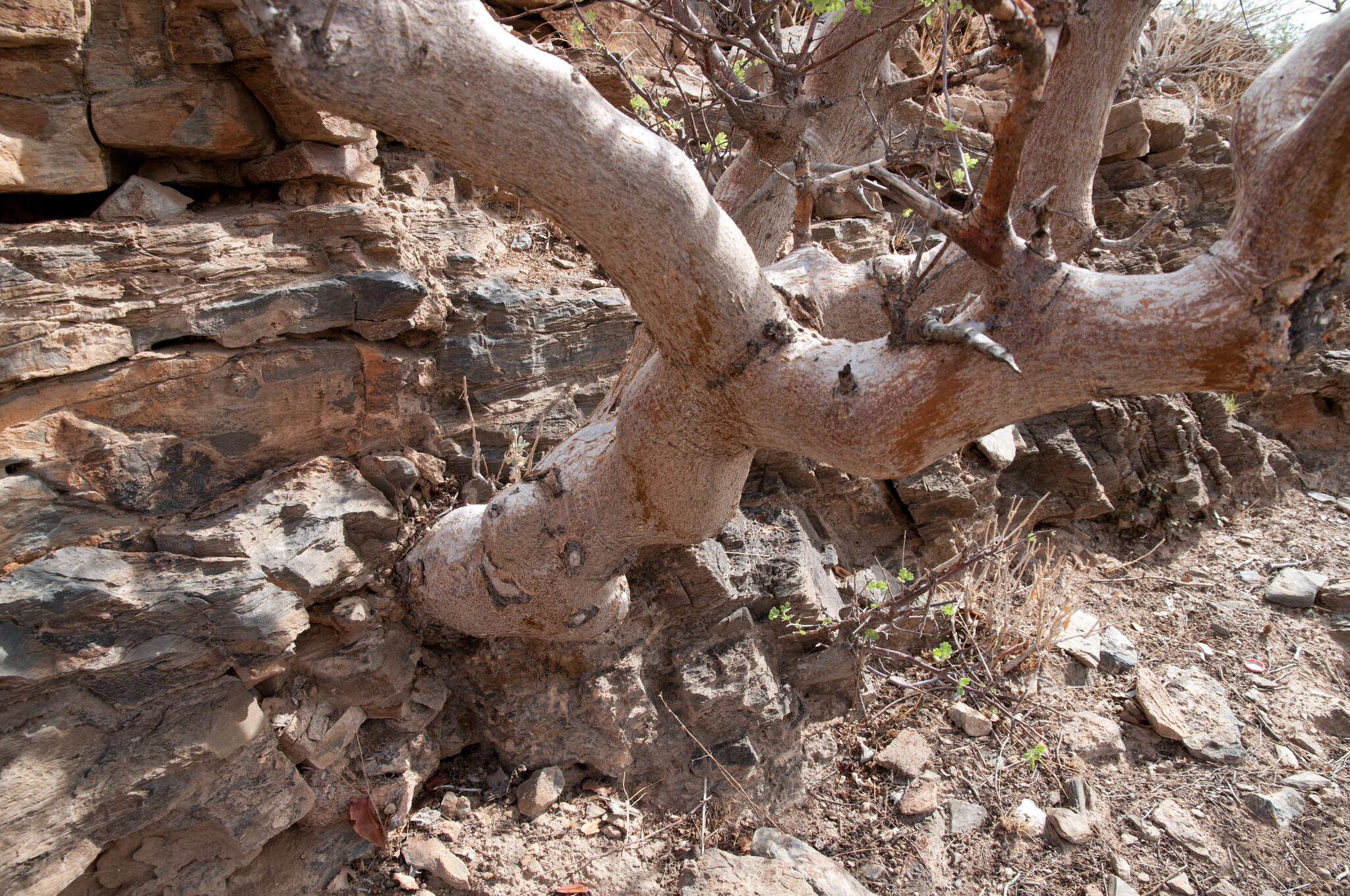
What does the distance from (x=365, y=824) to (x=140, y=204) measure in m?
2.29

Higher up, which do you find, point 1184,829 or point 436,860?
point 1184,829

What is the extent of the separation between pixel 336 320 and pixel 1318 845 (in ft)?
13.7

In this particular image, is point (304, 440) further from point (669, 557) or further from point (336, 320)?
point (669, 557)

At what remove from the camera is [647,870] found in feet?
9.12

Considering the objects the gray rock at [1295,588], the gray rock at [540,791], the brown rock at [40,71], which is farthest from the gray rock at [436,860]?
the gray rock at [1295,588]

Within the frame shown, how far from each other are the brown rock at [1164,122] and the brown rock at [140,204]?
5.72 meters

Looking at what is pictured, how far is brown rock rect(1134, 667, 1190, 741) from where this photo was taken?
131 inches

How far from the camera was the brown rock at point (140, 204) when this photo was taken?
Answer: 246 centimetres

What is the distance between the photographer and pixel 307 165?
9.24 feet

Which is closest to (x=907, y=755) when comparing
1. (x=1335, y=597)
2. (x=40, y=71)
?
(x=1335, y=597)

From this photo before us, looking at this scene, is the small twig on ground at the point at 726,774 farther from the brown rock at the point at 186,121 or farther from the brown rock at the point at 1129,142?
the brown rock at the point at 1129,142

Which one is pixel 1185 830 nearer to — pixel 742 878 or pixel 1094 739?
pixel 1094 739

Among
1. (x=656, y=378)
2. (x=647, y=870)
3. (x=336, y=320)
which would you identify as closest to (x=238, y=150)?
(x=336, y=320)

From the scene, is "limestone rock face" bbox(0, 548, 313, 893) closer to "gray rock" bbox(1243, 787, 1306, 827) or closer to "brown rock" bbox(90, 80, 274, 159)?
"brown rock" bbox(90, 80, 274, 159)
